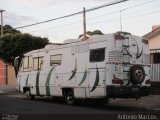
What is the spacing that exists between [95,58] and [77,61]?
1.47 meters

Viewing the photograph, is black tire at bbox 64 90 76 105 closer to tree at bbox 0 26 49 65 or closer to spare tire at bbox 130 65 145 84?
spare tire at bbox 130 65 145 84

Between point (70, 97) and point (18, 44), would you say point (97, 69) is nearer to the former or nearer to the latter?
point (70, 97)

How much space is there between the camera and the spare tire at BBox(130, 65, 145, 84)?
65.3 feet

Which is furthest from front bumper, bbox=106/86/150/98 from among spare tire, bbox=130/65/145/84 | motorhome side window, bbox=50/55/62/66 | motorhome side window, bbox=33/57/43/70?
motorhome side window, bbox=33/57/43/70

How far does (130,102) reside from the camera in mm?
22891

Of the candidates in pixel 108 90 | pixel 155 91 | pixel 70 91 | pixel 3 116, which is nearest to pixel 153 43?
pixel 155 91

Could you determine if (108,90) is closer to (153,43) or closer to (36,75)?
(36,75)

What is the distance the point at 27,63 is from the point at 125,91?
28.7 feet

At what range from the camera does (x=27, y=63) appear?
26875 millimetres

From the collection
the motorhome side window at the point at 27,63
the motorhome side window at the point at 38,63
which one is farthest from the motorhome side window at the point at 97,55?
the motorhome side window at the point at 27,63

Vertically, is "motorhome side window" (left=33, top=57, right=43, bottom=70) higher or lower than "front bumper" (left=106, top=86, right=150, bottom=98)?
higher

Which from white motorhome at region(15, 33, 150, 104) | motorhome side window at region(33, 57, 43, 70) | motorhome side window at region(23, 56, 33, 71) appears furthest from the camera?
motorhome side window at region(23, 56, 33, 71)

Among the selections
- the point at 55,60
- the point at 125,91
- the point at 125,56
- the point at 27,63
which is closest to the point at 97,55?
the point at 125,56

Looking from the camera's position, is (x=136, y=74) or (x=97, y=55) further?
(x=97, y=55)
